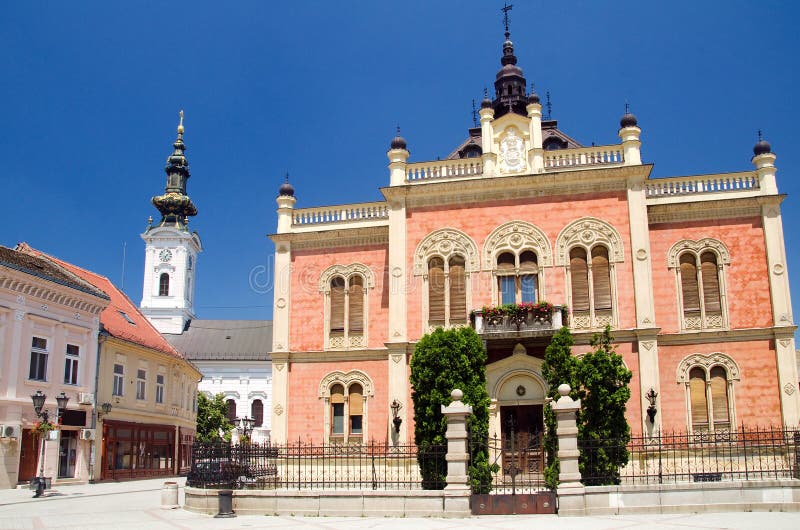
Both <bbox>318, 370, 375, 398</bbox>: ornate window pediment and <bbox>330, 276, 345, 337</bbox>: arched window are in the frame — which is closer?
<bbox>318, 370, 375, 398</bbox>: ornate window pediment

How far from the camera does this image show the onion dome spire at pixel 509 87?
38.3 m

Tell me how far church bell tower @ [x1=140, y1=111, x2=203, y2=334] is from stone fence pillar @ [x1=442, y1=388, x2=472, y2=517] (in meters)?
56.4

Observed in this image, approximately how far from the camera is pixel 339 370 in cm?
2777

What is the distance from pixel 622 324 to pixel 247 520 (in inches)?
558

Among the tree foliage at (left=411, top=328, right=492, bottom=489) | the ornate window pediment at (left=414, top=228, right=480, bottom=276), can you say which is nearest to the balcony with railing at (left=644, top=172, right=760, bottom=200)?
the ornate window pediment at (left=414, top=228, right=480, bottom=276)

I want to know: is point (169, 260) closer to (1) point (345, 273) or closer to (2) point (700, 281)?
(1) point (345, 273)

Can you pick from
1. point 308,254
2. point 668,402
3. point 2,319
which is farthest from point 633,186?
point 2,319

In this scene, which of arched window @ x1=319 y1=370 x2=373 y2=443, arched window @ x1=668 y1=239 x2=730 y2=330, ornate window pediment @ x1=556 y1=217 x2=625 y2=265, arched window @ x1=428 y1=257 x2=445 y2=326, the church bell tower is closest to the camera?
arched window @ x1=668 y1=239 x2=730 y2=330

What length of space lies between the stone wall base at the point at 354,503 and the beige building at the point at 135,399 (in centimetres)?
1590

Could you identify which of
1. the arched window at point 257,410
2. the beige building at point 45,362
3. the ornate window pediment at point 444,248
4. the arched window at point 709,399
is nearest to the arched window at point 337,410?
the ornate window pediment at point 444,248

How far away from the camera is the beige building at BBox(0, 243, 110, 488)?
2591 cm

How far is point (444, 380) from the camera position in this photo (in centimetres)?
2227

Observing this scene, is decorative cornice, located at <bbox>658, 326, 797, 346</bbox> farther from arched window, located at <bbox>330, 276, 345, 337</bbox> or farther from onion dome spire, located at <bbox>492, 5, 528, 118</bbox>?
onion dome spire, located at <bbox>492, 5, 528, 118</bbox>

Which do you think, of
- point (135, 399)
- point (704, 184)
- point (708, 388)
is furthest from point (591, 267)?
point (135, 399)
